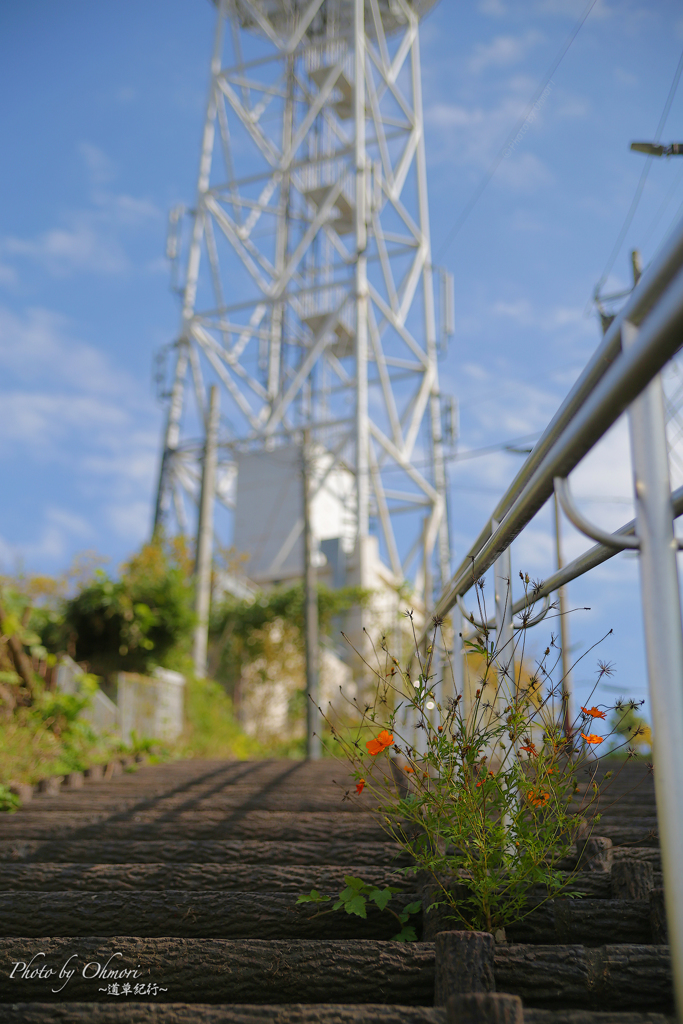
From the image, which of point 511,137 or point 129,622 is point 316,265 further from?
point 129,622

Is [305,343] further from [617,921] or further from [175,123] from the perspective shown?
[617,921]

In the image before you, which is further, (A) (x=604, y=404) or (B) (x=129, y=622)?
(B) (x=129, y=622)

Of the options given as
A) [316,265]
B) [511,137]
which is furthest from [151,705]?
[316,265]

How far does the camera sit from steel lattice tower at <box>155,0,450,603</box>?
55.7ft

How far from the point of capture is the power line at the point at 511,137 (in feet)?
26.5

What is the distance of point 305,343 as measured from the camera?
64.2 feet

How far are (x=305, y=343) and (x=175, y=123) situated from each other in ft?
23.2

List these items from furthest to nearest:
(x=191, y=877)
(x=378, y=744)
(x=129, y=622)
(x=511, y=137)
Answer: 1. (x=511, y=137)
2. (x=129, y=622)
3. (x=191, y=877)
4. (x=378, y=744)

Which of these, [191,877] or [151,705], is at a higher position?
[151,705]

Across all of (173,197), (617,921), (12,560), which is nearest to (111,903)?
(617,921)

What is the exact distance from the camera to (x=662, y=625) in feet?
3.96

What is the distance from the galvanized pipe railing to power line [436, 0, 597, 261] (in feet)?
22.6

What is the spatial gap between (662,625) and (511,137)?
1223cm

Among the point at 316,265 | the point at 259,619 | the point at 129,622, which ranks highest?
the point at 316,265
